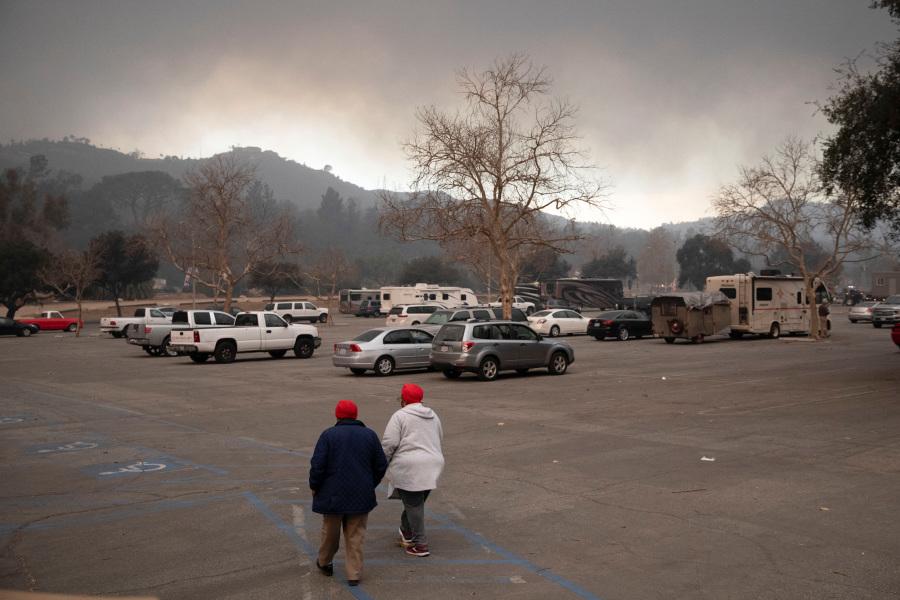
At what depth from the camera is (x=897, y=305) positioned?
44.9 metres

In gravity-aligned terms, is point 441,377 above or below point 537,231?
below

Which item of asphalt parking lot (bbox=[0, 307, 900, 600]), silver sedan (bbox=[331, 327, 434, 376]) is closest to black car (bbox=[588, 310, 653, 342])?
silver sedan (bbox=[331, 327, 434, 376])

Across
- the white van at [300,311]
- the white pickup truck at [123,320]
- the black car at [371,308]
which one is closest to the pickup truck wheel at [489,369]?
the white pickup truck at [123,320]

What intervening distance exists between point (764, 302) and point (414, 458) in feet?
111

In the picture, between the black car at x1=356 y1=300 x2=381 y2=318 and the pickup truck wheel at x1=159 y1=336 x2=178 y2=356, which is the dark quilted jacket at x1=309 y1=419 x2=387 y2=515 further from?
the black car at x1=356 y1=300 x2=381 y2=318

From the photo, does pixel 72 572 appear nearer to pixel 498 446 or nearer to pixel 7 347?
pixel 498 446

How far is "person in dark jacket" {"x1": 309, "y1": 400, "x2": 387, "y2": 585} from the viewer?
561 centimetres

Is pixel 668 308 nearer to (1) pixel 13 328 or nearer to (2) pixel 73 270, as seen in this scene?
(1) pixel 13 328

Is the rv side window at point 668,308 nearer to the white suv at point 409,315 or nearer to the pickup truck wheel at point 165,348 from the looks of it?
the white suv at point 409,315

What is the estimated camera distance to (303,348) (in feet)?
95.8

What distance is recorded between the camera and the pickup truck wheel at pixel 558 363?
2178cm

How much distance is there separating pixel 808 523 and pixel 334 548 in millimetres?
4590

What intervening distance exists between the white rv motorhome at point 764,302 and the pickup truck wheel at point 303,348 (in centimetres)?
2012

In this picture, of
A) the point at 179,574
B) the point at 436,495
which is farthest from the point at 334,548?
the point at 436,495
